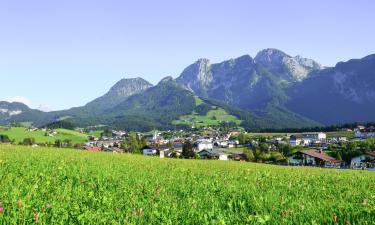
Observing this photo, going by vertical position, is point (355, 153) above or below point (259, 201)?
below

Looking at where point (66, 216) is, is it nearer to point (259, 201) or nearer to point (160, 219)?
point (160, 219)

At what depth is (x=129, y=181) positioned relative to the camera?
43.5 feet

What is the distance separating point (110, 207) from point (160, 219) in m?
1.64

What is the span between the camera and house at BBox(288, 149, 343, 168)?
353ft

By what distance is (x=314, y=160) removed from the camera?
114 metres

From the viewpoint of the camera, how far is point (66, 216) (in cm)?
667

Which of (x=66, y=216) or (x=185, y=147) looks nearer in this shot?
(x=66, y=216)

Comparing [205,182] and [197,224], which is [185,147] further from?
[197,224]

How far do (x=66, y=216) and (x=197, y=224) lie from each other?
2.16 m

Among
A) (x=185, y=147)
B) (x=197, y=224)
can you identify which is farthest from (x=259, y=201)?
(x=185, y=147)

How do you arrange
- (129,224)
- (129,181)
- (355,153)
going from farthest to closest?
(355,153) < (129,181) < (129,224)

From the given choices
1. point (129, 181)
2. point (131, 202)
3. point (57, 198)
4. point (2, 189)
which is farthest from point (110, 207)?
point (129, 181)

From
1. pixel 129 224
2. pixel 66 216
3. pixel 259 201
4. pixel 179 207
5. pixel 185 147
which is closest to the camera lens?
pixel 129 224

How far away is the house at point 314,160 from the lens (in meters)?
108
